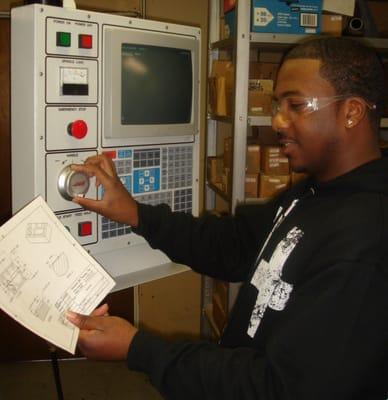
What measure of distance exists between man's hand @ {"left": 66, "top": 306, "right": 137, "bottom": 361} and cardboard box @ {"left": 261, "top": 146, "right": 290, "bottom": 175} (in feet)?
3.86

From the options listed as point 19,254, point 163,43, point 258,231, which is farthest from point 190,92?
point 19,254

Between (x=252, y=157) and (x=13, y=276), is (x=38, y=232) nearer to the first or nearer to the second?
(x=13, y=276)

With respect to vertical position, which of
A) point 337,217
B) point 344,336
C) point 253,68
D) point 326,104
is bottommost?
point 344,336

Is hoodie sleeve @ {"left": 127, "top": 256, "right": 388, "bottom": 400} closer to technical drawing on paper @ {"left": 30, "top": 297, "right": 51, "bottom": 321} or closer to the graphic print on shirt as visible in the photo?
the graphic print on shirt

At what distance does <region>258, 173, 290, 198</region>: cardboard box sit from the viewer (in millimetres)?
2043

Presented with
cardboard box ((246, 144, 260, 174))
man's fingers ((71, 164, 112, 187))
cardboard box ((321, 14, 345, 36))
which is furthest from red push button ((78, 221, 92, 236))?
cardboard box ((321, 14, 345, 36))

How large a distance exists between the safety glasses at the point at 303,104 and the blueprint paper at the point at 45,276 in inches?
21.2

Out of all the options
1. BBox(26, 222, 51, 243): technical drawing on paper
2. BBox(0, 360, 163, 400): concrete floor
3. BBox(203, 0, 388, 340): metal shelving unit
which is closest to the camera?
BBox(26, 222, 51, 243): technical drawing on paper

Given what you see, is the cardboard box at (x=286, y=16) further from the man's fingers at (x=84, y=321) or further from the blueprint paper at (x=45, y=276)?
the man's fingers at (x=84, y=321)

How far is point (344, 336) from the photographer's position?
0.81 m

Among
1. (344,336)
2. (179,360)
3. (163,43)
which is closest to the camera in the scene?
(344,336)

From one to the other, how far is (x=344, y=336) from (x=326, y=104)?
447mm

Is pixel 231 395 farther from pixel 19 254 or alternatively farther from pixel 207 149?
pixel 207 149

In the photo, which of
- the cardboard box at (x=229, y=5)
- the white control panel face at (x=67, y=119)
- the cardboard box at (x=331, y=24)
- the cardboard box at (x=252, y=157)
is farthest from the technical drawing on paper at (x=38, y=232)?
the cardboard box at (x=331, y=24)
